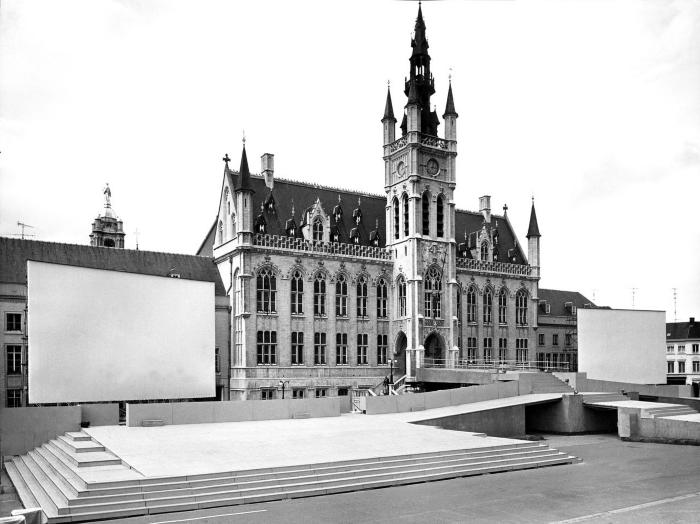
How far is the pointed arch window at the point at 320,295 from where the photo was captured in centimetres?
4891

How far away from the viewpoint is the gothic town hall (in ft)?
152

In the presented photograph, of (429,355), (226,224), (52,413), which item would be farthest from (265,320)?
(52,413)

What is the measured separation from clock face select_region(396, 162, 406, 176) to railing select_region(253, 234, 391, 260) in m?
6.01

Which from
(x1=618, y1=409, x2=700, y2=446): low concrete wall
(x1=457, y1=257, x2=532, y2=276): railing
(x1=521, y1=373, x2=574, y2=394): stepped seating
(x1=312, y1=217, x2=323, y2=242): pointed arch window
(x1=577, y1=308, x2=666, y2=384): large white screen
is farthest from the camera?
(x1=457, y1=257, x2=532, y2=276): railing

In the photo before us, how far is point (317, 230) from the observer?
49.8 metres

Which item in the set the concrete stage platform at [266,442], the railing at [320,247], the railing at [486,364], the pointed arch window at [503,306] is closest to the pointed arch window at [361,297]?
the railing at [320,247]

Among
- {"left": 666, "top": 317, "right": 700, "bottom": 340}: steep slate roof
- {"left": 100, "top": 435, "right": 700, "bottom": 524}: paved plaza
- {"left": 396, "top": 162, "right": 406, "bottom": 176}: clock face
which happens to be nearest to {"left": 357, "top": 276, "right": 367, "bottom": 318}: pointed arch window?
{"left": 396, "top": 162, "right": 406, "bottom": 176}: clock face

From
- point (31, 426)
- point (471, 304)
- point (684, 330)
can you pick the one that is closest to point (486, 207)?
point (471, 304)

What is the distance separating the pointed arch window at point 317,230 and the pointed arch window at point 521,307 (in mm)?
20124

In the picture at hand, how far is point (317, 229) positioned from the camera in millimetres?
49750

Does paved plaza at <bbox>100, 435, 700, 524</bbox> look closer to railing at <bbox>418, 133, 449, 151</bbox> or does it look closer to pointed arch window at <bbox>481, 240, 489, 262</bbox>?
railing at <bbox>418, 133, 449, 151</bbox>

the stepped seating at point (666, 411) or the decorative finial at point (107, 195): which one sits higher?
the decorative finial at point (107, 195)

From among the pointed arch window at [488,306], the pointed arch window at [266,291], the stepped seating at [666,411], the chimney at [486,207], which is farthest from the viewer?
the chimney at [486,207]

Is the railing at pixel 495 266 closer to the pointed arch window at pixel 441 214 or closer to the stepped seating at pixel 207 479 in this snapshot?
the pointed arch window at pixel 441 214
